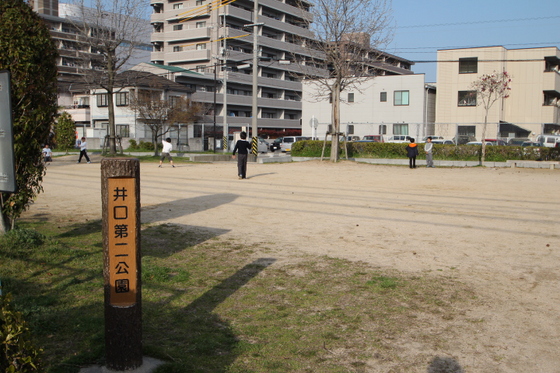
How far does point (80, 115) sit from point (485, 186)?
166 ft

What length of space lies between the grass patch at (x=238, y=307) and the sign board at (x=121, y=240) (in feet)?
1.89

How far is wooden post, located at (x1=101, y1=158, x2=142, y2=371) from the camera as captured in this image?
363cm

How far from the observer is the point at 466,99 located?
48.3 m

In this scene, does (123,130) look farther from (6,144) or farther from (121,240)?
(121,240)

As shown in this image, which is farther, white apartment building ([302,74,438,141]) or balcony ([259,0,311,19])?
balcony ([259,0,311,19])

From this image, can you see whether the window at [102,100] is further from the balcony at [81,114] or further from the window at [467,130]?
the window at [467,130]

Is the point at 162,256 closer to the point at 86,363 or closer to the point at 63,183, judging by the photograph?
the point at 86,363

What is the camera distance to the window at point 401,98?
165 feet

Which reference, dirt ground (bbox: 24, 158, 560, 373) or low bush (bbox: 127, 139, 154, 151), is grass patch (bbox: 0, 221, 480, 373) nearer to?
dirt ground (bbox: 24, 158, 560, 373)

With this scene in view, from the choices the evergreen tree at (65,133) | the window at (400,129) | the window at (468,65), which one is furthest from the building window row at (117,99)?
the window at (468,65)

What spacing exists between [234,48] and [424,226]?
66168 mm

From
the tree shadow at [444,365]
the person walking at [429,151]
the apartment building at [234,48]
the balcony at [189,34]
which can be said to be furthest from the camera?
the balcony at [189,34]

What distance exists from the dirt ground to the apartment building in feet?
166

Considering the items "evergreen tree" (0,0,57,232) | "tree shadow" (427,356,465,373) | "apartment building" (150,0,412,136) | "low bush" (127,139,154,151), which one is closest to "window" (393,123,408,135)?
"apartment building" (150,0,412,136)
